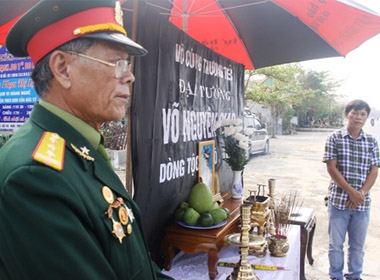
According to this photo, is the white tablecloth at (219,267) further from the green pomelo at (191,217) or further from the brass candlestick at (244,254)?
the green pomelo at (191,217)

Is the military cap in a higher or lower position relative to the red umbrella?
lower

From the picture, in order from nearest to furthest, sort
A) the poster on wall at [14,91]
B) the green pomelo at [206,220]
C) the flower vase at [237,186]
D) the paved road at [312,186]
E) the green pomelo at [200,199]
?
the green pomelo at [206,220], the green pomelo at [200,199], the poster on wall at [14,91], the flower vase at [237,186], the paved road at [312,186]

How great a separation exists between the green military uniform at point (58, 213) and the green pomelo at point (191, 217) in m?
1.10

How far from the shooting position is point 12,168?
72 cm

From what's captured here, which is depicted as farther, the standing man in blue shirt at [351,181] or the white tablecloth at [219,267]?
the standing man in blue shirt at [351,181]

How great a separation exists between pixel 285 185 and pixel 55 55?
7.01 metres

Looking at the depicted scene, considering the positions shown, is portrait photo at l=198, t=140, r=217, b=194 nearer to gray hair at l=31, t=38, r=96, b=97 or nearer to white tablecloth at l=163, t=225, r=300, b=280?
white tablecloth at l=163, t=225, r=300, b=280

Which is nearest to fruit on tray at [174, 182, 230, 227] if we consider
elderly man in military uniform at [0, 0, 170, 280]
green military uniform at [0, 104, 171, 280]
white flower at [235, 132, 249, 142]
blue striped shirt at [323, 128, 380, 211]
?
white flower at [235, 132, 249, 142]

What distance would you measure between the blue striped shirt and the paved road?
3.15 feet

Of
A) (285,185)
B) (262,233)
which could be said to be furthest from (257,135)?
(262,233)

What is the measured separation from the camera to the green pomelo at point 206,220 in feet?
6.65

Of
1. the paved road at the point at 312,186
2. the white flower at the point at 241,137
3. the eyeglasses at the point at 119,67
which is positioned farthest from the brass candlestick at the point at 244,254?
the paved road at the point at 312,186

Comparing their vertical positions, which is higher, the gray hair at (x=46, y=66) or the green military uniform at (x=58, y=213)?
the gray hair at (x=46, y=66)

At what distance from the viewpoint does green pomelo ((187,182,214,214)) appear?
7.19ft
